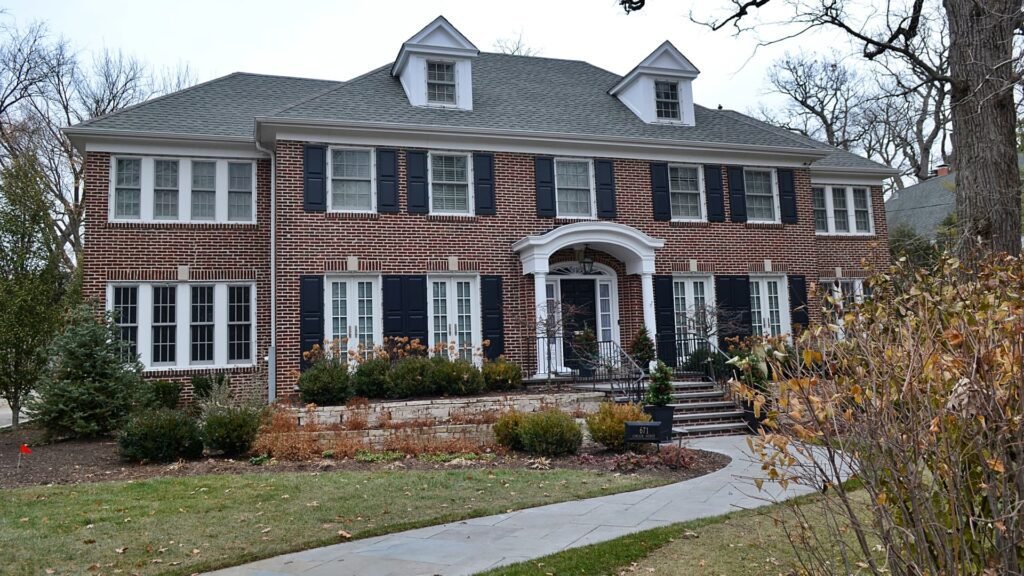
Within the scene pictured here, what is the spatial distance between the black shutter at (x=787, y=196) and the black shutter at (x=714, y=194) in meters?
1.62

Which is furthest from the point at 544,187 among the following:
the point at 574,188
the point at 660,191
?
the point at 660,191

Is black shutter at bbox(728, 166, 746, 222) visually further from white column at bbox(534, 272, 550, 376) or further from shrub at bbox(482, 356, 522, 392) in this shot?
shrub at bbox(482, 356, 522, 392)

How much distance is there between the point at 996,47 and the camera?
782cm

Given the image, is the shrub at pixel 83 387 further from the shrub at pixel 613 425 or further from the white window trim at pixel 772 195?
the white window trim at pixel 772 195

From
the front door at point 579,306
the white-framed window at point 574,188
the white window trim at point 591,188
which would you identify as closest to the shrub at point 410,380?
the front door at point 579,306

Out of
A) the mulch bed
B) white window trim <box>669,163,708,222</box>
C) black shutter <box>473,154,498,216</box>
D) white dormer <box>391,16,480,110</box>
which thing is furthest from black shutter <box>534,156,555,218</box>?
the mulch bed

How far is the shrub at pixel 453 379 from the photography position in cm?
1225

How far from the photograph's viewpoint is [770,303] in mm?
16781

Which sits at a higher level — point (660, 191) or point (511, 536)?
point (660, 191)

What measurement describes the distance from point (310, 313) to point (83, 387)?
383 centimetres

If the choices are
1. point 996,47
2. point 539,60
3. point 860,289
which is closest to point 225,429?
point 996,47

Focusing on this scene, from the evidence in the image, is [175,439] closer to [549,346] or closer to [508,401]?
[508,401]

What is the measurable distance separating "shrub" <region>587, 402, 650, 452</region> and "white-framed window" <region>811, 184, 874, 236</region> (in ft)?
36.3

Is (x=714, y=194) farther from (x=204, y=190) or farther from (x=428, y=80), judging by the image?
(x=204, y=190)
